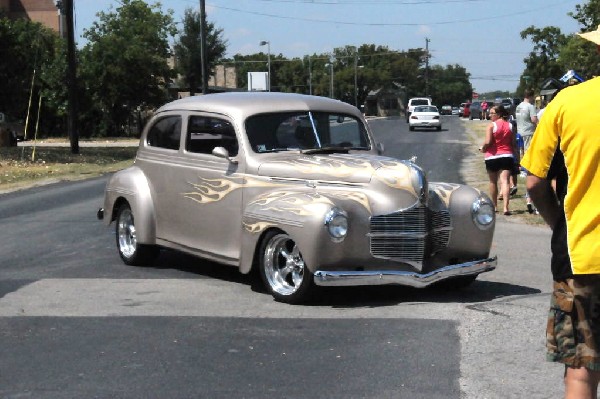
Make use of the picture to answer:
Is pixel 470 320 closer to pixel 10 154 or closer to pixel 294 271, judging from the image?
pixel 294 271

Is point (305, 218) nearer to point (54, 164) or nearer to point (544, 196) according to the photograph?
point (544, 196)

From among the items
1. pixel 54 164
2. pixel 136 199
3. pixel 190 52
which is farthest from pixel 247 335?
pixel 190 52

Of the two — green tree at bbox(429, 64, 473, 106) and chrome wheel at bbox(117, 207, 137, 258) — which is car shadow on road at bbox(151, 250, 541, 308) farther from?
green tree at bbox(429, 64, 473, 106)

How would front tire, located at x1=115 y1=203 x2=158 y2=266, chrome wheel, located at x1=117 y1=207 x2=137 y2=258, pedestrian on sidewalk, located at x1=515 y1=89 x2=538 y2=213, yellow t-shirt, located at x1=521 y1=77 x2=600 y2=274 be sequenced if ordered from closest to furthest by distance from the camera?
yellow t-shirt, located at x1=521 y1=77 x2=600 y2=274, front tire, located at x1=115 y1=203 x2=158 y2=266, chrome wheel, located at x1=117 y1=207 x2=137 y2=258, pedestrian on sidewalk, located at x1=515 y1=89 x2=538 y2=213

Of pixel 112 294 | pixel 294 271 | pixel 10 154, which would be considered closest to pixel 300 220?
pixel 294 271

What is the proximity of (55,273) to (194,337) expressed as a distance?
3.35 meters

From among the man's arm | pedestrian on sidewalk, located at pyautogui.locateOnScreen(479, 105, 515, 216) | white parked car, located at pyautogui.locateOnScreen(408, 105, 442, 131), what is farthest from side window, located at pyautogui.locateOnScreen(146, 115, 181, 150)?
white parked car, located at pyautogui.locateOnScreen(408, 105, 442, 131)

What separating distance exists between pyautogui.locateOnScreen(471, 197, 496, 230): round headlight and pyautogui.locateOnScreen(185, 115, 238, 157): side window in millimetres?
2318

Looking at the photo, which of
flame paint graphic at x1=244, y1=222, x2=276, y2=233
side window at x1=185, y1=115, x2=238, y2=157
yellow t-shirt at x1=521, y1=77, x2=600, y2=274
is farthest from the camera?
side window at x1=185, y1=115, x2=238, y2=157

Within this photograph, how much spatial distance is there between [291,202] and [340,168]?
1.96 ft

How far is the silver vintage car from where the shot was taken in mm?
7938

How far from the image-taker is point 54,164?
29891mm

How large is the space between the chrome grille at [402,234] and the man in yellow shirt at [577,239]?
13.5ft

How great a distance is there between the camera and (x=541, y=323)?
7297 mm
